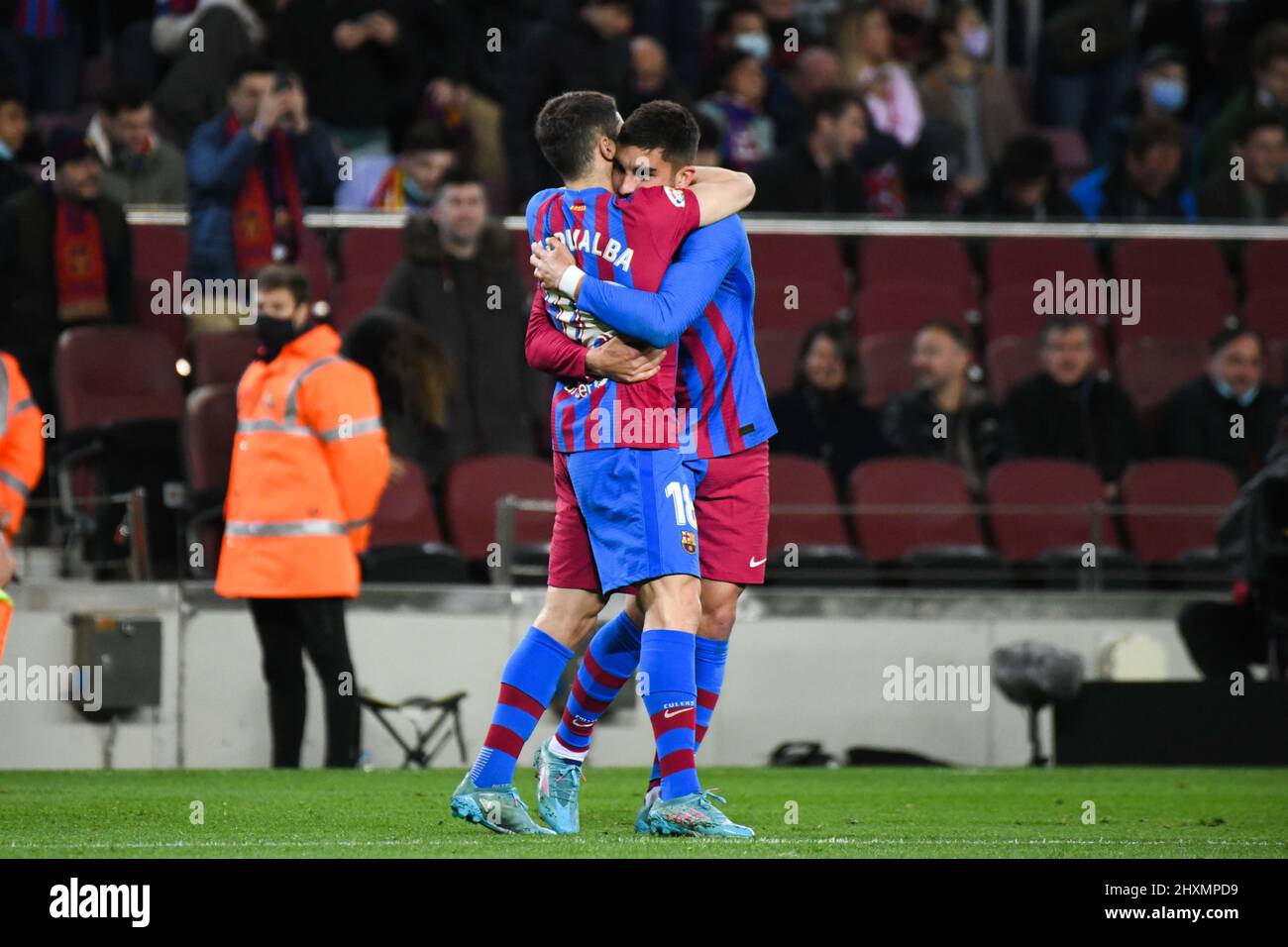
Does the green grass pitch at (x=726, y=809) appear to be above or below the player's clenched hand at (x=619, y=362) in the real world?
below

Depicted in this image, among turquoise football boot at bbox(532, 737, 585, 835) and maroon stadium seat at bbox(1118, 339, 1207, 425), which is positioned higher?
maroon stadium seat at bbox(1118, 339, 1207, 425)

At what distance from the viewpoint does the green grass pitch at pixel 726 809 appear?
593 cm

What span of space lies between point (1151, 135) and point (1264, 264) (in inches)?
44.7

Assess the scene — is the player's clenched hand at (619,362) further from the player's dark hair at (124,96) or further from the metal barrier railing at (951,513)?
the player's dark hair at (124,96)

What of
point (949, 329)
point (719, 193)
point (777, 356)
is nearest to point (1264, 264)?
point (949, 329)

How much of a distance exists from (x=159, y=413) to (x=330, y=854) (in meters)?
6.30

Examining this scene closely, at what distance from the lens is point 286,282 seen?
9.69 m

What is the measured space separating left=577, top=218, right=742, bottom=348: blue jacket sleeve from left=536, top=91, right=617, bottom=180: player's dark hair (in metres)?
0.36

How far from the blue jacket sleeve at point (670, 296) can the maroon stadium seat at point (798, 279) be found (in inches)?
264

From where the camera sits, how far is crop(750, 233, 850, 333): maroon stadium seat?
520 inches

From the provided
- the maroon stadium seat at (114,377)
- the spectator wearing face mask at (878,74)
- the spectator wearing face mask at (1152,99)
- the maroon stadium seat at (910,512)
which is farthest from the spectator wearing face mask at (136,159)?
the spectator wearing face mask at (1152,99)

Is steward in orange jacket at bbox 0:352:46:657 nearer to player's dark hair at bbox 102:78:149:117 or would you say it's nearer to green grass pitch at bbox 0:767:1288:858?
green grass pitch at bbox 0:767:1288:858

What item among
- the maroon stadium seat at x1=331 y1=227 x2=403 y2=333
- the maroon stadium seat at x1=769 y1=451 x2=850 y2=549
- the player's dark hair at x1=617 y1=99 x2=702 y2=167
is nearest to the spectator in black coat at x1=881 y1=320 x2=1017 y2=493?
the maroon stadium seat at x1=769 y1=451 x2=850 y2=549
